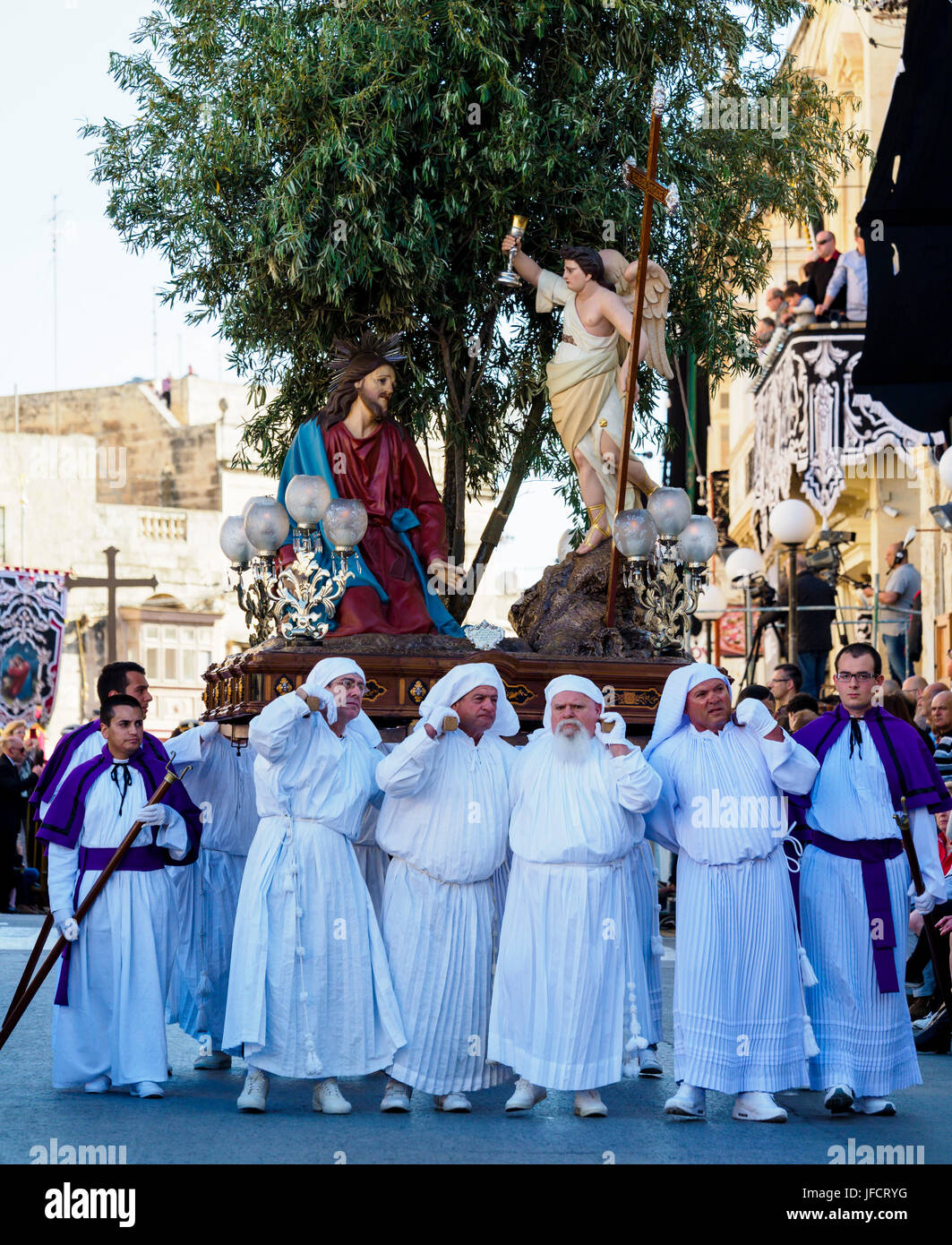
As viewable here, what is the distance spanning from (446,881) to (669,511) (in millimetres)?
Result: 3854

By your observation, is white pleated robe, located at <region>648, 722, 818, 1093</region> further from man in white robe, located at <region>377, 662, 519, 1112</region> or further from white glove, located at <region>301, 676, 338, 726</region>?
white glove, located at <region>301, 676, 338, 726</region>

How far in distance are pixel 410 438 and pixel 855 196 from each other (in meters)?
12.8

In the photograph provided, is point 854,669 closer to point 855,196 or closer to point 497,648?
point 497,648

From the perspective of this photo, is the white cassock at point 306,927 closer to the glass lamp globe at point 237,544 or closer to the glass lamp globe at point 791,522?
the glass lamp globe at point 237,544

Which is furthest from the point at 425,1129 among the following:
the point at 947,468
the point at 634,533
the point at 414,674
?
the point at 947,468

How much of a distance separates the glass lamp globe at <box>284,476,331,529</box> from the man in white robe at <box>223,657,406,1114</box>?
2941 millimetres

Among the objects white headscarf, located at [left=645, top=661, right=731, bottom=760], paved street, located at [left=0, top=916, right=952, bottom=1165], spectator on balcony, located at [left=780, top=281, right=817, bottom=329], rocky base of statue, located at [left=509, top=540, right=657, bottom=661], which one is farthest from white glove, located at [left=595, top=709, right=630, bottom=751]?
spectator on balcony, located at [left=780, top=281, right=817, bottom=329]

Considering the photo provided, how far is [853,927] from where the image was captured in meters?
7.56

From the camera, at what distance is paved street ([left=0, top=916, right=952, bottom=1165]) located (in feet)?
20.8

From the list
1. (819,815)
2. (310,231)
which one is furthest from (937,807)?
(310,231)

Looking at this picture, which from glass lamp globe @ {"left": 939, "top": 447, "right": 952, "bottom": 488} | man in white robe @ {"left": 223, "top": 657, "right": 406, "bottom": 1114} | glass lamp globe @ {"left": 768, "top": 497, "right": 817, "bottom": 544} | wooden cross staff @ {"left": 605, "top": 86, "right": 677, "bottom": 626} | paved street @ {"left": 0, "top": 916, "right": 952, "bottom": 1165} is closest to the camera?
paved street @ {"left": 0, "top": 916, "right": 952, "bottom": 1165}

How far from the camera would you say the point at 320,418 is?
37.3 feet

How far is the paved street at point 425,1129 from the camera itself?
6.34 meters

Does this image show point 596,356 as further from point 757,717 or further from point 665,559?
point 757,717
